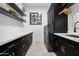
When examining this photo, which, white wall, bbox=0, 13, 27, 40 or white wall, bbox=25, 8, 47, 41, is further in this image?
white wall, bbox=25, 8, 47, 41

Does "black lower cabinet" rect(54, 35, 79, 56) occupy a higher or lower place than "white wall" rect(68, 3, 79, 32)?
lower

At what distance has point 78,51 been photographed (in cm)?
137

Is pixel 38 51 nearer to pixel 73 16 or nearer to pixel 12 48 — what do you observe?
pixel 73 16

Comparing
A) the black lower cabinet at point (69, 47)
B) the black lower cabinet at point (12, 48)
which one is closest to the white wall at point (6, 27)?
the black lower cabinet at point (12, 48)

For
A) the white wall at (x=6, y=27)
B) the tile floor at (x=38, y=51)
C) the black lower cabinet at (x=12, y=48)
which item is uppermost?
the white wall at (x=6, y=27)

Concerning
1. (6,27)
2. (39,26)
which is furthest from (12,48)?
(39,26)

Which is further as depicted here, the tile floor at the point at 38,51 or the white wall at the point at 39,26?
the white wall at the point at 39,26

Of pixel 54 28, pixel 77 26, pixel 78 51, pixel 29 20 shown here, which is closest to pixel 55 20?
pixel 54 28

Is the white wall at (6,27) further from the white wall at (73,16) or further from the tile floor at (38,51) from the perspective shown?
the white wall at (73,16)

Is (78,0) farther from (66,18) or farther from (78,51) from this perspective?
(66,18)

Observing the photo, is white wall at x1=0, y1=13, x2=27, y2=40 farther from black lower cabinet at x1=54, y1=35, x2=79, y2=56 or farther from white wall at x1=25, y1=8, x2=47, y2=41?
white wall at x1=25, y1=8, x2=47, y2=41

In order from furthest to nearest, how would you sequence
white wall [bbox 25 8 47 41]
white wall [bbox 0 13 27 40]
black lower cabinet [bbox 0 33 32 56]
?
white wall [bbox 25 8 47 41] → white wall [bbox 0 13 27 40] → black lower cabinet [bbox 0 33 32 56]

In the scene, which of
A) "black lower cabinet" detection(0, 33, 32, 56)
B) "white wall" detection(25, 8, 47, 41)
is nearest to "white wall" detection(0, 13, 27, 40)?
"black lower cabinet" detection(0, 33, 32, 56)

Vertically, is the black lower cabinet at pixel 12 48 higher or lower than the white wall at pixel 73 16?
lower
